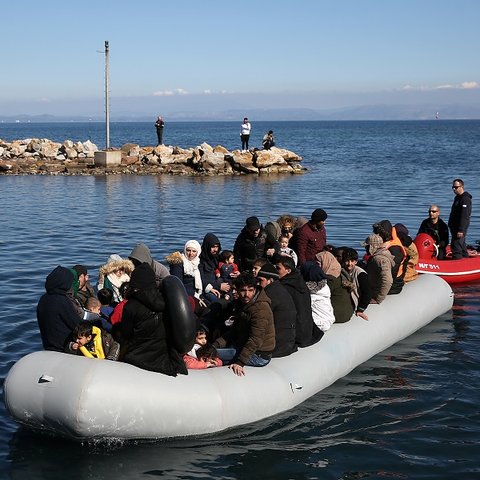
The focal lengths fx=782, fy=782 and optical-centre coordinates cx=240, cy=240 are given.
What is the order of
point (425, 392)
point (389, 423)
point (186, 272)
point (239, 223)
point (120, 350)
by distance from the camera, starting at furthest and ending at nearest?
point (239, 223), point (186, 272), point (425, 392), point (389, 423), point (120, 350)

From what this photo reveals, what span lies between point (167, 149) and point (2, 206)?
54.1 ft

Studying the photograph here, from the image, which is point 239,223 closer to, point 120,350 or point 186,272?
point 186,272

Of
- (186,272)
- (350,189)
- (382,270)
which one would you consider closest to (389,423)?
(382,270)

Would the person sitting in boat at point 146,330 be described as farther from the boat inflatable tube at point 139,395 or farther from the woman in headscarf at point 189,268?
the woman in headscarf at point 189,268

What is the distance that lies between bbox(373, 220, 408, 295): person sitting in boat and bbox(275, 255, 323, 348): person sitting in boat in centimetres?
280

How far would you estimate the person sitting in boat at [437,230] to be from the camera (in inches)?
650

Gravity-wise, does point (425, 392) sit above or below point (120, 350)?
below

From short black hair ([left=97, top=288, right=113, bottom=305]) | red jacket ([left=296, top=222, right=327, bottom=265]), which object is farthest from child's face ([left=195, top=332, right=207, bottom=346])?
red jacket ([left=296, top=222, right=327, bottom=265])

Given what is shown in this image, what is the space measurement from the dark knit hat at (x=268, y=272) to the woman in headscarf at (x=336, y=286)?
1649 mm

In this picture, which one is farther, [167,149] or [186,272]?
[167,149]

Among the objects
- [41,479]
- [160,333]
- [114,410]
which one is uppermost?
[160,333]

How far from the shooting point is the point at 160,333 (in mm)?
8602

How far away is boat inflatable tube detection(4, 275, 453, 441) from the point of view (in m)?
8.22

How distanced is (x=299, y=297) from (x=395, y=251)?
337 cm
